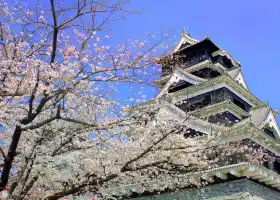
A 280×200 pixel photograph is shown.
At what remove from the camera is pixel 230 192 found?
49.2 feet

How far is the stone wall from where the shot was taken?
1475 cm

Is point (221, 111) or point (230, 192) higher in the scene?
point (221, 111)

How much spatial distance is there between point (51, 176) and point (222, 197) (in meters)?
8.79

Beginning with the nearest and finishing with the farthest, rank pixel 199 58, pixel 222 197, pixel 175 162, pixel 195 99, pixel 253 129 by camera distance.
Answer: pixel 175 162
pixel 222 197
pixel 253 129
pixel 195 99
pixel 199 58

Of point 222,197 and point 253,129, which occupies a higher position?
point 253,129

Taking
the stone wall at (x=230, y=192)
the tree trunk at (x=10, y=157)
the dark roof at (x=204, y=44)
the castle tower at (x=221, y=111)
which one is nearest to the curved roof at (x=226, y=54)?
the castle tower at (x=221, y=111)

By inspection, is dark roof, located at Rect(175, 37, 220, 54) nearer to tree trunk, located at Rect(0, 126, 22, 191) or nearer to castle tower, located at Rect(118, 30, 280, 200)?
castle tower, located at Rect(118, 30, 280, 200)

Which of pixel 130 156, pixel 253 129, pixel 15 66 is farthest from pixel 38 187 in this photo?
pixel 253 129

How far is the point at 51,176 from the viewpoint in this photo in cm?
926

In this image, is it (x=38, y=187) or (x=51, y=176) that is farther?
(x=38, y=187)

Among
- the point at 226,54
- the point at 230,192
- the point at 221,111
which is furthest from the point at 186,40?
the point at 230,192

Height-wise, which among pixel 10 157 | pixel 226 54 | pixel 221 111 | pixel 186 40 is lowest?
pixel 10 157

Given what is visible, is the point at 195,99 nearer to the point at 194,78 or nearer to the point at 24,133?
the point at 194,78

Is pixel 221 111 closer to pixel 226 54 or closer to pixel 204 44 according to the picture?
pixel 204 44
